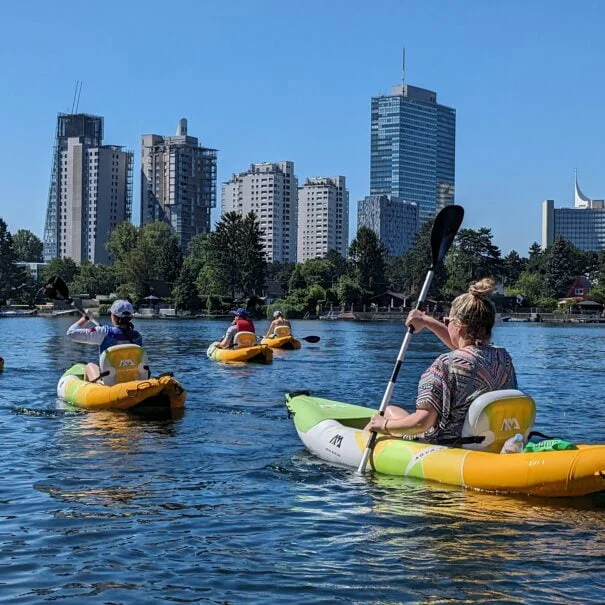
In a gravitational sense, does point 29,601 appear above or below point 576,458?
below

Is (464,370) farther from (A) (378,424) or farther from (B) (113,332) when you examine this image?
(B) (113,332)

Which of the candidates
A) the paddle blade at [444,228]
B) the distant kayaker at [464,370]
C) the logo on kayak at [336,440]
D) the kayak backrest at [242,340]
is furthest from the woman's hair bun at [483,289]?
the kayak backrest at [242,340]

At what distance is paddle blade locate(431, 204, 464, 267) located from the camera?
457 inches

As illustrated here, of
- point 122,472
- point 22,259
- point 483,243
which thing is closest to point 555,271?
point 483,243

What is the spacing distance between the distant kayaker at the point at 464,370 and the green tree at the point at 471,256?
121087 millimetres

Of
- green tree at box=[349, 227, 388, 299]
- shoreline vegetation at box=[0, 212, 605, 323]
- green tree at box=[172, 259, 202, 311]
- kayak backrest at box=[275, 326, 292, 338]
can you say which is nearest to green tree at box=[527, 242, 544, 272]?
shoreline vegetation at box=[0, 212, 605, 323]

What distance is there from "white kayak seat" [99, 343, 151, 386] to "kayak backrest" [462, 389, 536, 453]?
7.30m

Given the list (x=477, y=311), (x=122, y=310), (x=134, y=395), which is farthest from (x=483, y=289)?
(x=122, y=310)

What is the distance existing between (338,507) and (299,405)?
3729 millimetres

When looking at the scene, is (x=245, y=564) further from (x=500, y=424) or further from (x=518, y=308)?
(x=518, y=308)

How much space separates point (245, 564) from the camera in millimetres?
6852

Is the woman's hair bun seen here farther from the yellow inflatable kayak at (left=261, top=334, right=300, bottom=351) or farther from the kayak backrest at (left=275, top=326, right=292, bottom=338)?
the kayak backrest at (left=275, top=326, right=292, bottom=338)

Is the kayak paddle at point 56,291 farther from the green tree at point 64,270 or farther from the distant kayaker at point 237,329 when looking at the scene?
the green tree at point 64,270

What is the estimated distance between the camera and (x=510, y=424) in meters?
8.84
